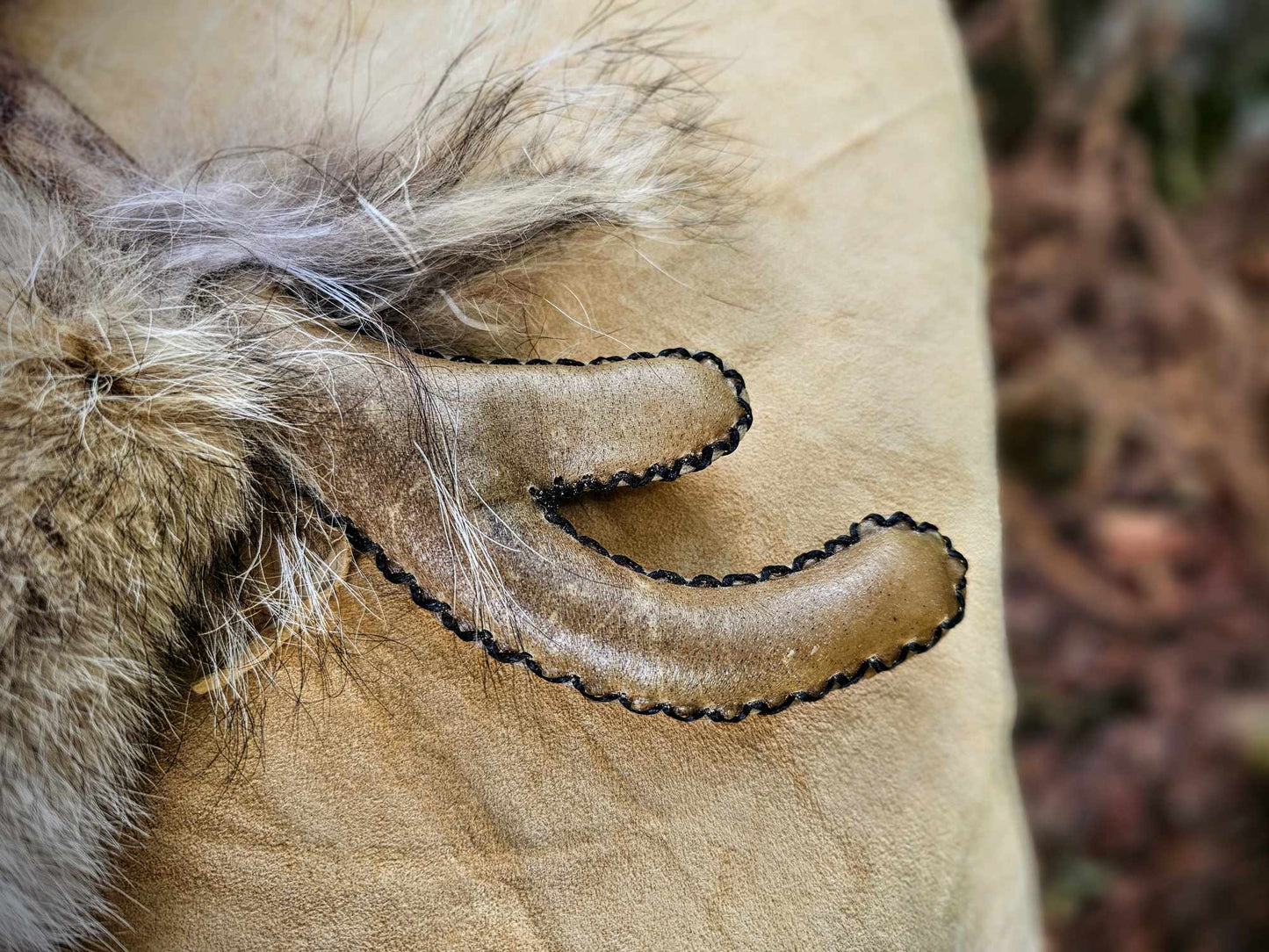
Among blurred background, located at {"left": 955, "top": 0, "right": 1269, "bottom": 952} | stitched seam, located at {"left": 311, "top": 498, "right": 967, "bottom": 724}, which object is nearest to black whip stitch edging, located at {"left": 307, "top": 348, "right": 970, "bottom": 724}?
stitched seam, located at {"left": 311, "top": 498, "right": 967, "bottom": 724}

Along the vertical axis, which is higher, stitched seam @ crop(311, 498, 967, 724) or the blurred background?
stitched seam @ crop(311, 498, 967, 724)

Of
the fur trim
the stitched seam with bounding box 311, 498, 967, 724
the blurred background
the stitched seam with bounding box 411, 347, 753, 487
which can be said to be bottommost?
the blurred background

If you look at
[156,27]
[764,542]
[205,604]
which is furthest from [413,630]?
[156,27]

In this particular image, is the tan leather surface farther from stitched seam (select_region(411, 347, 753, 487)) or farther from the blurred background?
the blurred background

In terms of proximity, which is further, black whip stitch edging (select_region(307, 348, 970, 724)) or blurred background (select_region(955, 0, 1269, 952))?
blurred background (select_region(955, 0, 1269, 952))

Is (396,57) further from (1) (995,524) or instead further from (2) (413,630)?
(1) (995,524)
